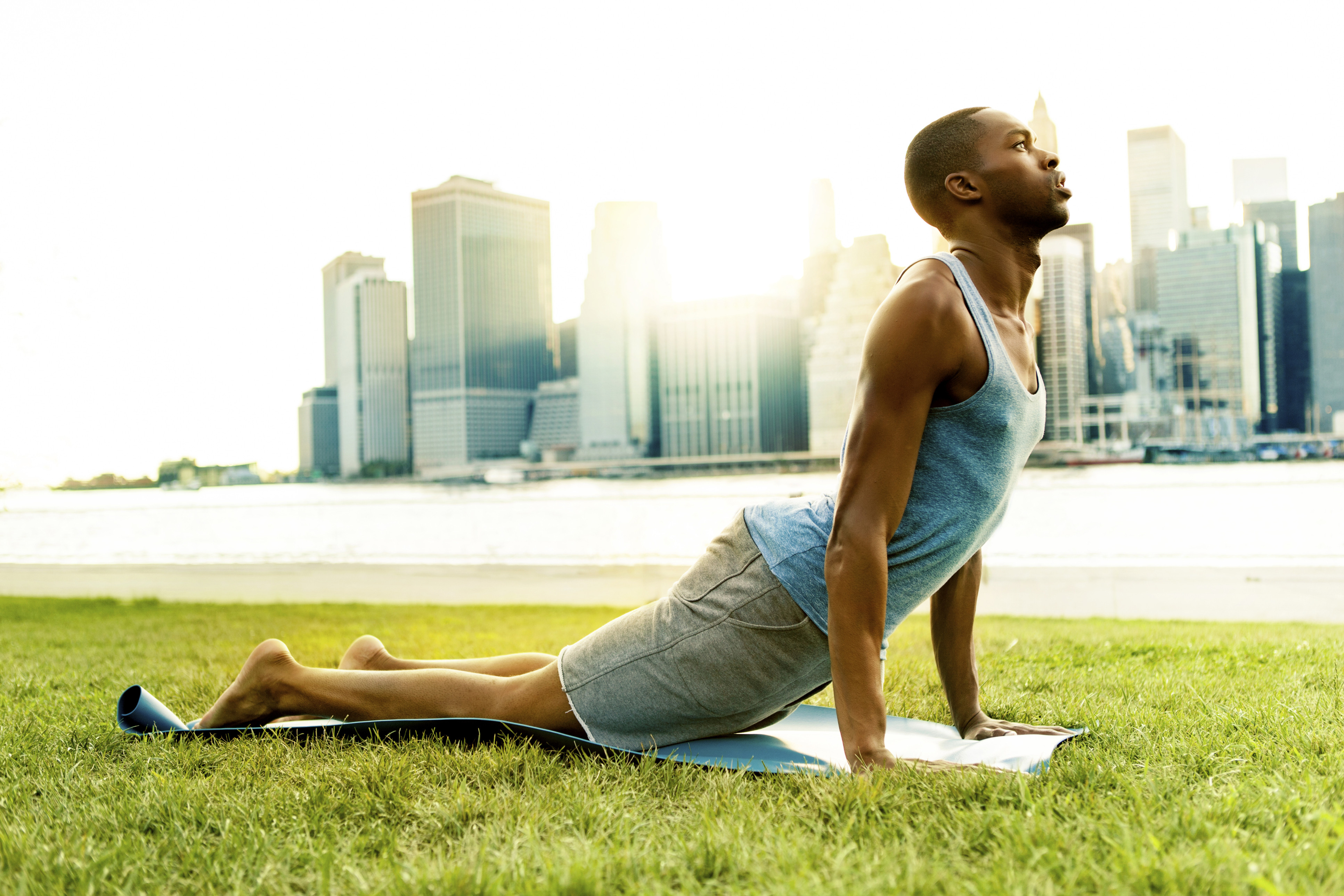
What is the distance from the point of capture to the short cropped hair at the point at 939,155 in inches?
79.7

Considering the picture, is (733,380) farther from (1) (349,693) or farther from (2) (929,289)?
(2) (929,289)

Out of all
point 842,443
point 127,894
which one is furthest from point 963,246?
point 127,894

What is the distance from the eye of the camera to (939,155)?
205cm

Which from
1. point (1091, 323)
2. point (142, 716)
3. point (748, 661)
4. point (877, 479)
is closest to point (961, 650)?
point (748, 661)

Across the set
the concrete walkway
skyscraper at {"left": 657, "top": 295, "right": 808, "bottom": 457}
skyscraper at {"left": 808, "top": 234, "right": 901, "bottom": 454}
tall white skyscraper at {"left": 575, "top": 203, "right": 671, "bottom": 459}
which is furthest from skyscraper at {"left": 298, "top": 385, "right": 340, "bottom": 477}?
the concrete walkway

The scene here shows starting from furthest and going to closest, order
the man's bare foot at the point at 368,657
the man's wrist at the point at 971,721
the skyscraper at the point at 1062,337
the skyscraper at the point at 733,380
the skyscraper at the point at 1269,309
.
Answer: the skyscraper at the point at 733,380
the skyscraper at the point at 1269,309
the skyscraper at the point at 1062,337
the man's bare foot at the point at 368,657
the man's wrist at the point at 971,721

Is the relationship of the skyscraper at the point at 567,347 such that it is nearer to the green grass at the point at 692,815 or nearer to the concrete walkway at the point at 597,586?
the concrete walkway at the point at 597,586

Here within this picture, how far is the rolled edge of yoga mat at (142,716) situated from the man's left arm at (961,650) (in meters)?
2.00

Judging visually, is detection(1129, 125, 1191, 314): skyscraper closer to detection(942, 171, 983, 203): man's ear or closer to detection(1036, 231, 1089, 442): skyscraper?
detection(1036, 231, 1089, 442): skyscraper

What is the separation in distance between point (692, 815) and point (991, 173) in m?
1.43

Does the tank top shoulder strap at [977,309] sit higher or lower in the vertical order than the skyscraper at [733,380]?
lower

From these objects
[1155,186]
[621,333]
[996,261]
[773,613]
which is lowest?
[773,613]

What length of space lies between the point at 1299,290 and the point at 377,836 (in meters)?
101

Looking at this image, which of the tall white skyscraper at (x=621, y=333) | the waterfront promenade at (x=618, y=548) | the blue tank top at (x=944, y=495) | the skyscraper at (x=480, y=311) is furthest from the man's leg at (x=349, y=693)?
the skyscraper at (x=480, y=311)
